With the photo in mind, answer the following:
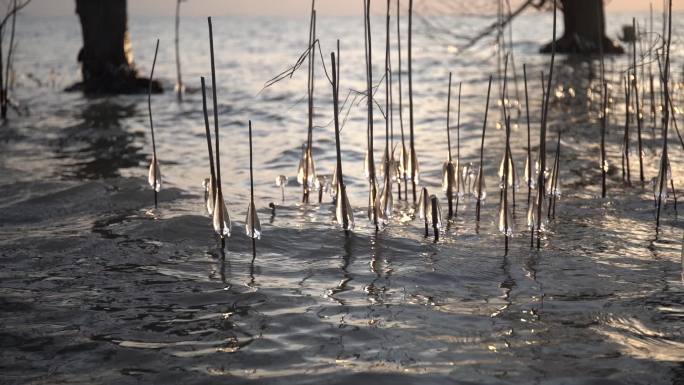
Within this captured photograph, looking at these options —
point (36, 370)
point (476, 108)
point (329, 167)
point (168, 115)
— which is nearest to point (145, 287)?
point (36, 370)

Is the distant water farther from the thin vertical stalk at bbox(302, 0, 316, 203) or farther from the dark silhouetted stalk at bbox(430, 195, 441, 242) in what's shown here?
the thin vertical stalk at bbox(302, 0, 316, 203)

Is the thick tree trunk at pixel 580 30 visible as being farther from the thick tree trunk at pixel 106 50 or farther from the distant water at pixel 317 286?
the distant water at pixel 317 286

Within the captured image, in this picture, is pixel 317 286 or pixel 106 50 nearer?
pixel 317 286

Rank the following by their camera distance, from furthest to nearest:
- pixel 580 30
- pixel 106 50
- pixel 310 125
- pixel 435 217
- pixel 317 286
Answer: pixel 580 30 → pixel 106 50 → pixel 310 125 → pixel 435 217 → pixel 317 286

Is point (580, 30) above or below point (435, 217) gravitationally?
above

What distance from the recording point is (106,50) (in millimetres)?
11008

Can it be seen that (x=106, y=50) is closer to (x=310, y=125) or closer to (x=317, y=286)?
→ (x=310, y=125)

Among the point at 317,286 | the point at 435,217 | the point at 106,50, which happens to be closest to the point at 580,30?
the point at 106,50

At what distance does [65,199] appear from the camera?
5418 millimetres

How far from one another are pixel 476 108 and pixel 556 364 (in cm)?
800

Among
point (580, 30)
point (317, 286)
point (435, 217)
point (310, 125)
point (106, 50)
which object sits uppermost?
point (580, 30)

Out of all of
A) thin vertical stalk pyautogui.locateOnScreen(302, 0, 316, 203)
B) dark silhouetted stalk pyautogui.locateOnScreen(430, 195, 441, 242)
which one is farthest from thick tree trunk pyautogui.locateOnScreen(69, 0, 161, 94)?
dark silhouetted stalk pyautogui.locateOnScreen(430, 195, 441, 242)

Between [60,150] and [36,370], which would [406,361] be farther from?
[60,150]

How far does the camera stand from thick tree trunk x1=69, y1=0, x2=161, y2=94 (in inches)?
423
